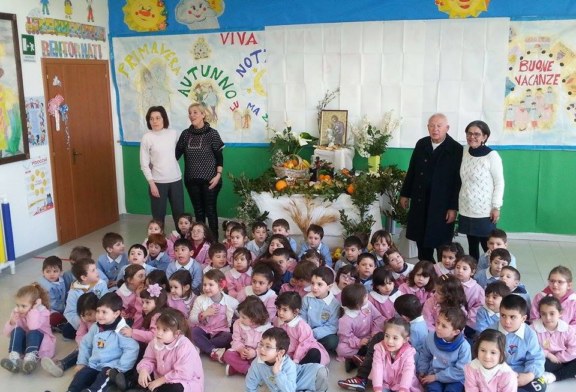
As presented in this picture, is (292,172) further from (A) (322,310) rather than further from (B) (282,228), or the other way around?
(A) (322,310)

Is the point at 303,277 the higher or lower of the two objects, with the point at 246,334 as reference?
higher

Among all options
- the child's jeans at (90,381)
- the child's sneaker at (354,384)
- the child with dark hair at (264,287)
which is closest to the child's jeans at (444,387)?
the child's sneaker at (354,384)

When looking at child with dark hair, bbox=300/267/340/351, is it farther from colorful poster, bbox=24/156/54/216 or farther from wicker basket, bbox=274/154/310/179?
colorful poster, bbox=24/156/54/216

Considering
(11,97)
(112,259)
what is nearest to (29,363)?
(112,259)

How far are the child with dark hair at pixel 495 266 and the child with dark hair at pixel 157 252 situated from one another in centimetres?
246

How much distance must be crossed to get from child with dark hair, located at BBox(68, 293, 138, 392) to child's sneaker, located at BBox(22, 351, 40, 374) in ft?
1.21

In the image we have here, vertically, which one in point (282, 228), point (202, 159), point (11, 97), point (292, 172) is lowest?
A: point (282, 228)

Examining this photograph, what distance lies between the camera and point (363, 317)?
3633 mm

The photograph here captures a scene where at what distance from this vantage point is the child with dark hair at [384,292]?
3691 millimetres

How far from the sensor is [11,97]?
528cm

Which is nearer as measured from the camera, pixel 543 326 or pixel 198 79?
pixel 543 326

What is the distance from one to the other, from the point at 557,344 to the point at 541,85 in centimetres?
304

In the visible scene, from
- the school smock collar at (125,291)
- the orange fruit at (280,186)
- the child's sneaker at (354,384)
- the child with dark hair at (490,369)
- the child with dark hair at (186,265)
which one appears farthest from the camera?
the orange fruit at (280,186)

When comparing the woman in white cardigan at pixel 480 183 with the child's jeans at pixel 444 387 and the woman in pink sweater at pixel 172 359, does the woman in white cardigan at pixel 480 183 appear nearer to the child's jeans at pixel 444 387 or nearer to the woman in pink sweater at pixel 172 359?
the child's jeans at pixel 444 387
